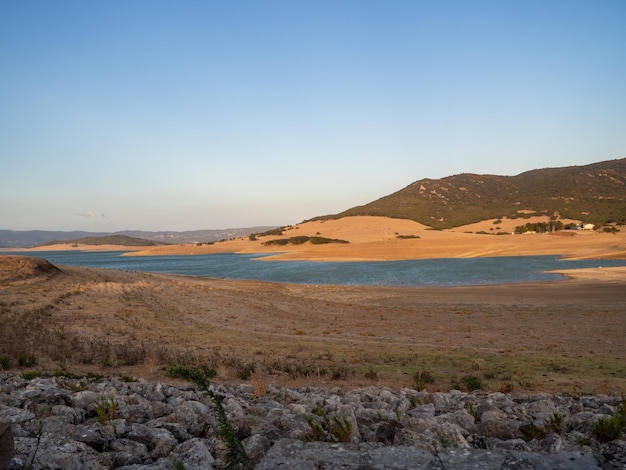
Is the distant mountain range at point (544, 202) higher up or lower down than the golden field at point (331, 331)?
higher up

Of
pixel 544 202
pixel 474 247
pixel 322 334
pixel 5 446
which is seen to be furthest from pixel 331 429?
pixel 544 202

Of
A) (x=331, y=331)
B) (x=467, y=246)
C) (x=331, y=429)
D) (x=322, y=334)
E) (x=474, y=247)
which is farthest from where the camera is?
(x=467, y=246)

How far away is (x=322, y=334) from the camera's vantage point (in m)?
17.4

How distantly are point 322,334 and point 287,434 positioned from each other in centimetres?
1298

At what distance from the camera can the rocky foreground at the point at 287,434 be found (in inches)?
144

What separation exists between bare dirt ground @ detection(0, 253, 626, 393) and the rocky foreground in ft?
10.2

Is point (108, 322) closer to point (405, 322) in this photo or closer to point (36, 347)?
point (36, 347)

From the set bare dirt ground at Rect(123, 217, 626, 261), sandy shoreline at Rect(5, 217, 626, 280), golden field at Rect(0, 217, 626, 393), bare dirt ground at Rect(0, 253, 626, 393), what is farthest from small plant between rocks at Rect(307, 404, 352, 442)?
bare dirt ground at Rect(123, 217, 626, 261)

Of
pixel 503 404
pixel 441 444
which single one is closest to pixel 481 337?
pixel 503 404

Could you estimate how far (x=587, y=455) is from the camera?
12.1 feet

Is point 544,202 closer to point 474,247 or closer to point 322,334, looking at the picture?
point 474,247

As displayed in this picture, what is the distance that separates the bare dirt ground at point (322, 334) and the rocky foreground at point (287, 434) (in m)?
3.11

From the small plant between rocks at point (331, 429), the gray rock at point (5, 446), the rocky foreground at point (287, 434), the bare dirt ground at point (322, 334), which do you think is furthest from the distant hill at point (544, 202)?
the gray rock at point (5, 446)

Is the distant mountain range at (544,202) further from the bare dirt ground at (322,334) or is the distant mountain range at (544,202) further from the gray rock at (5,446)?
the gray rock at (5,446)
